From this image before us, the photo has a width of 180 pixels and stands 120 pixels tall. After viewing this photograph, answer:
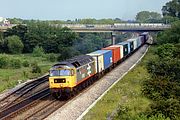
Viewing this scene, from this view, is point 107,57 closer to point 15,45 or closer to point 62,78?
point 62,78

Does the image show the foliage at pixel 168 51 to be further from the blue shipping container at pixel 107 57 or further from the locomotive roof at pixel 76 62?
the locomotive roof at pixel 76 62

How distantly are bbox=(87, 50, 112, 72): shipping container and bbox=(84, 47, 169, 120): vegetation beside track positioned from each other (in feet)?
12.4

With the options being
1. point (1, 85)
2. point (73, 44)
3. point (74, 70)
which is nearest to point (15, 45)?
point (73, 44)

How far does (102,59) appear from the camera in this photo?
142 ft

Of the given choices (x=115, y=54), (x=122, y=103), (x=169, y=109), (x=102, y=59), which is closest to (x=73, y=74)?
(x=122, y=103)

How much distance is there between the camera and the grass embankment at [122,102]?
80.2 ft

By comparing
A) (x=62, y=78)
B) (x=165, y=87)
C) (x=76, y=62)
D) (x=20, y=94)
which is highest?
(x=76, y=62)

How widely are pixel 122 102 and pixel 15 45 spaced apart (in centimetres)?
6751

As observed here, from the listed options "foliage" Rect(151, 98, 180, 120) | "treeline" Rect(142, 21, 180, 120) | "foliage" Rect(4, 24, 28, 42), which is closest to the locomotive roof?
"treeline" Rect(142, 21, 180, 120)

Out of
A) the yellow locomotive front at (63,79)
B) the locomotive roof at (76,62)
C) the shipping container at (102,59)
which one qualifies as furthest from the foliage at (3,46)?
the yellow locomotive front at (63,79)

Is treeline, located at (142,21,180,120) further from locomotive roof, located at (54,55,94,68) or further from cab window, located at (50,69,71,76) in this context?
cab window, located at (50,69,71,76)

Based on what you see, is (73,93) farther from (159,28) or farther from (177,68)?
(159,28)

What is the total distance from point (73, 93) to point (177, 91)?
8367 mm

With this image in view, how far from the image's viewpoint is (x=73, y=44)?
96562 millimetres
